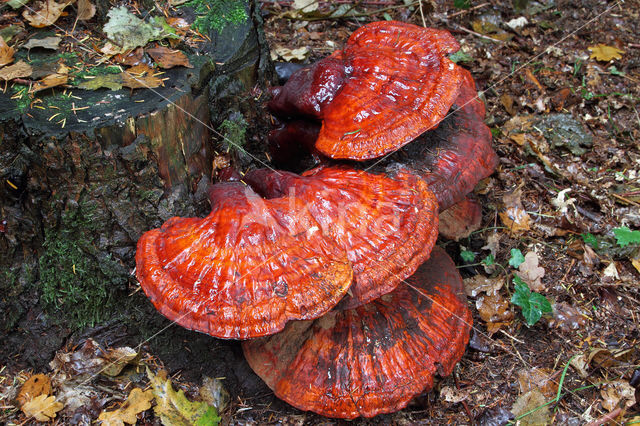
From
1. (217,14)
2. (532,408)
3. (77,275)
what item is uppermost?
(217,14)

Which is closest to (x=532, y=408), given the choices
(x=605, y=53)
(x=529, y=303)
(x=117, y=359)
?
(x=529, y=303)

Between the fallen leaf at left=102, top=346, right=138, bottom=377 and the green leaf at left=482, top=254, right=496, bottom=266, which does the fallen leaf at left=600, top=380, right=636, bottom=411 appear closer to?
the green leaf at left=482, top=254, right=496, bottom=266

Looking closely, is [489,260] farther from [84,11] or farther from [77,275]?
[84,11]

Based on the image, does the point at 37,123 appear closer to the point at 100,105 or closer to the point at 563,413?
the point at 100,105

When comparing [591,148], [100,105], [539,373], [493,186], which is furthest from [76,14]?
[591,148]

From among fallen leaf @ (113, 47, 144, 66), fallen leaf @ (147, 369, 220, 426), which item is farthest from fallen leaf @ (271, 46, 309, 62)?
fallen leaf @ (147, 369, 220, 426)
